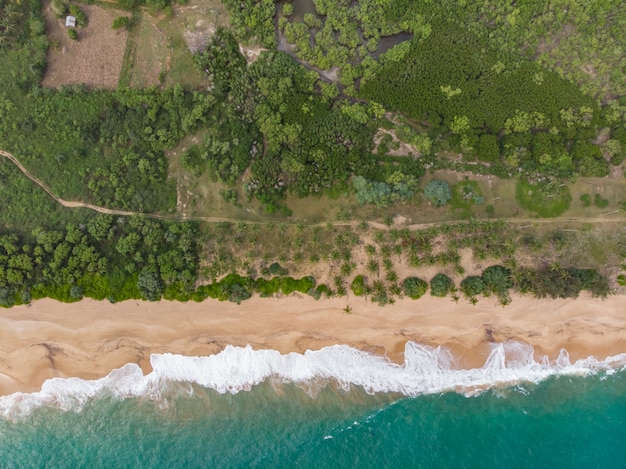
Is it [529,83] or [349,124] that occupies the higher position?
[529,83]

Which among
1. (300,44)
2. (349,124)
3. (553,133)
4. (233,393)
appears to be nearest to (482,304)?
(553,133)

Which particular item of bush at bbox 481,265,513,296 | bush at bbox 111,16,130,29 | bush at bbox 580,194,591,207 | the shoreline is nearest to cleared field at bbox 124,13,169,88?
bush at bbox 111,16,130,29

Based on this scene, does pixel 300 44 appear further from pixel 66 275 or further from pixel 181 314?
pixel 66 275

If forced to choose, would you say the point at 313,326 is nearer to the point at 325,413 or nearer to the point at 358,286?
the point at 358,286

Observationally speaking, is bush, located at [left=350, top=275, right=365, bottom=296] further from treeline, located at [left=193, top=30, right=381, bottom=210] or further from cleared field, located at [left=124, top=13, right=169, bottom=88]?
cleared field, located at [left=124, top=13, right=169, bottom=88]

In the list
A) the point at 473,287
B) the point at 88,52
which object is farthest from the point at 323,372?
the point at 88,52

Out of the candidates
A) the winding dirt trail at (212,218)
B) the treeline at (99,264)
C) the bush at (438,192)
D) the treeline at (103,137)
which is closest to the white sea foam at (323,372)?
the treeline at (99,264)
